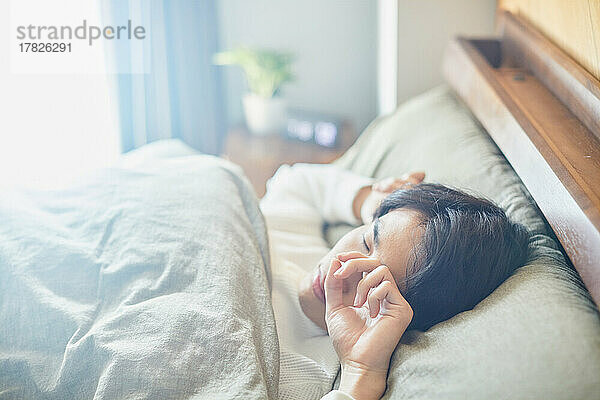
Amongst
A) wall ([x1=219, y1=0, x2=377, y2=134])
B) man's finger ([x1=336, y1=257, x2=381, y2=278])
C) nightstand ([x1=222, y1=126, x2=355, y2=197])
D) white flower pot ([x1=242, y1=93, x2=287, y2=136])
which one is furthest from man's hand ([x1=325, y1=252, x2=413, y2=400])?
wall ([x1=219, y1=0, x2=377, y2=134])

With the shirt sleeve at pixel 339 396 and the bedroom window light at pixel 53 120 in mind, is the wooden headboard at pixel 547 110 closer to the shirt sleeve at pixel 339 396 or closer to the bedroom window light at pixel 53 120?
the shirt sleeve at pixel 339 396

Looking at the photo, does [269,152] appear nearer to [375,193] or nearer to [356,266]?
[375,193]

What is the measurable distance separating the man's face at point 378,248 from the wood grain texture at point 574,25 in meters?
0.39

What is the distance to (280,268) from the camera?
117cm

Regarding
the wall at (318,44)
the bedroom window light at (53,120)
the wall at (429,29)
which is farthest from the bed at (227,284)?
the wall at (318,44)

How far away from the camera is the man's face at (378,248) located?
0.88m

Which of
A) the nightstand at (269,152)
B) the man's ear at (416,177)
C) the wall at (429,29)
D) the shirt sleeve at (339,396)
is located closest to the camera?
the shirt sleeve at (339,396)

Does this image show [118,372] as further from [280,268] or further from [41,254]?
[280,268]

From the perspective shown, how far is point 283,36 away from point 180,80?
519 mm

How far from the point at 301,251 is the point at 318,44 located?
1.56 m

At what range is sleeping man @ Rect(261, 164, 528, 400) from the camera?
81cm

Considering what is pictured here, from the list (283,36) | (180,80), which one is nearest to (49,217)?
(180,80)

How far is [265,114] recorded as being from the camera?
95.0 inches

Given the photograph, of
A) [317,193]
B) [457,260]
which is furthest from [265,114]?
[457,260]
